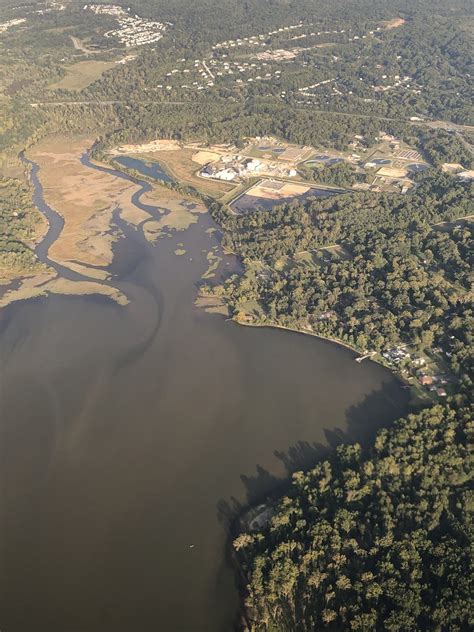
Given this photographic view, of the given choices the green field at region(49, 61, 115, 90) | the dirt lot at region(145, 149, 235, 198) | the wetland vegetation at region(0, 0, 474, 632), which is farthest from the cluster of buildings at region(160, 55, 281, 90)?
the dirt lot at region(145, 149, 235, 198)

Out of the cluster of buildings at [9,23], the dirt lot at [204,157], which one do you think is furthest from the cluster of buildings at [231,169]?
the cluster of buildings at [9,23]

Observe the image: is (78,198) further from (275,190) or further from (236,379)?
(236,379)

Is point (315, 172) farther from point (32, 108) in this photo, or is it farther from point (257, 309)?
point (32, 108)

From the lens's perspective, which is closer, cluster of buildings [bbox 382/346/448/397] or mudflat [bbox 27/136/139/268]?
cluster of buildings [bbox 382/346/448/397]

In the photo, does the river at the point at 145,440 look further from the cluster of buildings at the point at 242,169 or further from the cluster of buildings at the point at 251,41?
the cluster of buildings at the point at 251,41

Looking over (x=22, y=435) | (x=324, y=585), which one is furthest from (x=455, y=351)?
(x=22, y=435)

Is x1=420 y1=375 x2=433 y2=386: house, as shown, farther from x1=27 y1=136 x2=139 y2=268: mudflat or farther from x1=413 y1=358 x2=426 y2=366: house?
x1=27 y1=136 x2=139 y2=268: mudflat
